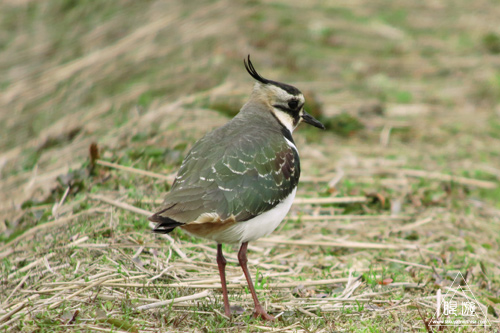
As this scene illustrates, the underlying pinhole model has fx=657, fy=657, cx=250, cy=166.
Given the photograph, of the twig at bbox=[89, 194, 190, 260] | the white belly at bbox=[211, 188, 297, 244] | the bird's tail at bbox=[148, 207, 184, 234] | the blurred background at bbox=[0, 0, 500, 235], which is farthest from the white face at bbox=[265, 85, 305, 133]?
the blurred background at bbox=[0, 0, 500, 235]

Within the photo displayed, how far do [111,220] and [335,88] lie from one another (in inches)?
240

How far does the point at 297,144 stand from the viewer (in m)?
9.24

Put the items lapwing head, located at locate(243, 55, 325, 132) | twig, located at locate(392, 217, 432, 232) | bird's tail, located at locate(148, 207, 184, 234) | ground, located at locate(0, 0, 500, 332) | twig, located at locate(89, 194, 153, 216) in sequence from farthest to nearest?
twig, located at locate(392, 217, 432, 232), twig, located at locate(89, 194, 153, 216), lapwing head, located at locate(243, 55, 325, 132), ground, located at locate(0, 0, 500, 332), bird's tail, located at locate(148, 207, 184, 234)

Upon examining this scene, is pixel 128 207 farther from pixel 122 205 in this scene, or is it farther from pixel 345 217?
pixel 345 217

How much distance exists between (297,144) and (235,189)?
174 inches

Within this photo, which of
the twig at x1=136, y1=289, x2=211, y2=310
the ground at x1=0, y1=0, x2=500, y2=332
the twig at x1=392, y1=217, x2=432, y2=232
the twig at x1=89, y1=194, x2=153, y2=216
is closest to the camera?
the twig at x1=136, y1=289, x2=211, y2=310

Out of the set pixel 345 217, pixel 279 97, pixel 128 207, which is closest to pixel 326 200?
pixel 345 217

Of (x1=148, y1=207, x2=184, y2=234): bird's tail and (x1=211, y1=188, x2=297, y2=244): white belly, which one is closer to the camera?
(x1=148, y1=207, x2=184, y2=234): bird's tail

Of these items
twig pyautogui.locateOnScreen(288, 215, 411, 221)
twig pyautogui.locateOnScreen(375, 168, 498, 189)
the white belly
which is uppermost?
the white belly

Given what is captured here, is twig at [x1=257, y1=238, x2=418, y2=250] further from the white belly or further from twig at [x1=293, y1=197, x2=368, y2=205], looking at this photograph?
the white belly

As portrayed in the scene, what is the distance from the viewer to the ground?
5.20 m

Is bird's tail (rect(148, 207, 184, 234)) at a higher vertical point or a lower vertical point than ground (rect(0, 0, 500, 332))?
higher

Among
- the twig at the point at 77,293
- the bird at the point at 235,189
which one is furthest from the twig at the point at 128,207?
the twig at the point at 77,293

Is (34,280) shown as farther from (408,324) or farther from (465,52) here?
(465,52)
